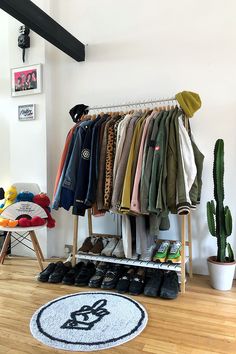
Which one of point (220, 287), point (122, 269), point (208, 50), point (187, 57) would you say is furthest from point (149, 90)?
point (220, 287)

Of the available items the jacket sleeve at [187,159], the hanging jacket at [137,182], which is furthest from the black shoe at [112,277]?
the jacket sleeve at [187,159]

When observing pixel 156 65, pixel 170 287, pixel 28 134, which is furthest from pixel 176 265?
pixel 28 134

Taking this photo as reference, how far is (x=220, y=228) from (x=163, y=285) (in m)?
0.57

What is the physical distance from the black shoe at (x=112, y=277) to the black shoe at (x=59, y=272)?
34 cm

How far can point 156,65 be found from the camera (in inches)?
98.4

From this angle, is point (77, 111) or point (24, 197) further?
point (24, 197)

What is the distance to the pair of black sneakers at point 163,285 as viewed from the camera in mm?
1936

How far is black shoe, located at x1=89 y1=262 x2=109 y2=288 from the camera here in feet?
7.00

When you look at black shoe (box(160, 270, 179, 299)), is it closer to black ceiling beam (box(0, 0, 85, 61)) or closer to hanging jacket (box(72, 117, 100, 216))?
hanging jacket (box(72, 117, 100, 216))

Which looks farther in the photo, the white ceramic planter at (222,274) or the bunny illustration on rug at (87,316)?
the white ceramic planter at (222,274)

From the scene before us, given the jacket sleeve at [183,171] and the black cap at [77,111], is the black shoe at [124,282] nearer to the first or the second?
the jacket sleeve at [183,171]

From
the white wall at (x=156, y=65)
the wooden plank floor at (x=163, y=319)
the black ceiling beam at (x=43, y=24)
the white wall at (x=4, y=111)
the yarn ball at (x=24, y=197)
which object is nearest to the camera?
the wooden plank floor at (x=163, y=319)

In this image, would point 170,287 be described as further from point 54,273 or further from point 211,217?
point 54,273

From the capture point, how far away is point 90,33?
273cm
